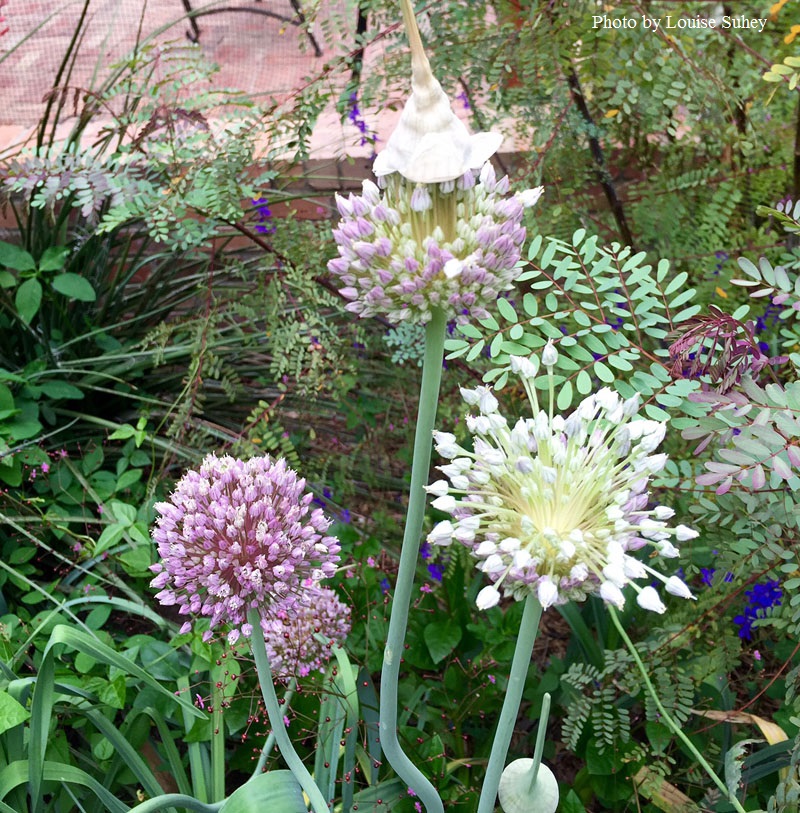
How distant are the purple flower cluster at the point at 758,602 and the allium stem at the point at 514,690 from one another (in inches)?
32.3

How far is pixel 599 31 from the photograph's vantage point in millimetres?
1755

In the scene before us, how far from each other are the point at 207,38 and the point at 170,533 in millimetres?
3957

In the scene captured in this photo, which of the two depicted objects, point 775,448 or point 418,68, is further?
point 775,448

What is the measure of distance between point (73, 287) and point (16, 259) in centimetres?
20

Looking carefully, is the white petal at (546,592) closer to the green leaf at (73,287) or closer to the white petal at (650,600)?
the white petal at (650,600)

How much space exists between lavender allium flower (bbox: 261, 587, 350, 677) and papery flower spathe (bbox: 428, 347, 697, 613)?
69 cm

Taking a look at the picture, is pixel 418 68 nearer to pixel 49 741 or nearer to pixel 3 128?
pixel 49 741

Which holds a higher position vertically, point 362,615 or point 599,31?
point 599,31

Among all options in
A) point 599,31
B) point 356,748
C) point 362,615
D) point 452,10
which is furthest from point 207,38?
point 356,748

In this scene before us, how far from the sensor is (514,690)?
2.51ft

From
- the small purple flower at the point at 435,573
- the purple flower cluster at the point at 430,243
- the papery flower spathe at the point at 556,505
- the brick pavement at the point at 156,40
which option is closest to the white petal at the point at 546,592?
the papery flower spathe at the point at 556,505

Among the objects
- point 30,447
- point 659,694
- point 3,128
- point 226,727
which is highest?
point 3,128

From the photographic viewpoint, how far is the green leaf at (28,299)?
6.70ft

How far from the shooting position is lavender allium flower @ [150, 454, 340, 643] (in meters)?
0.90
